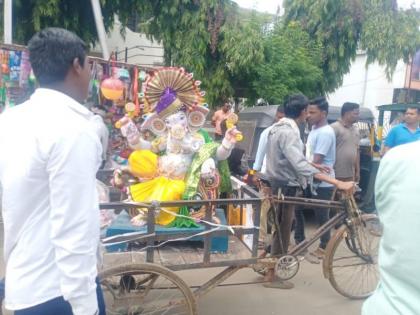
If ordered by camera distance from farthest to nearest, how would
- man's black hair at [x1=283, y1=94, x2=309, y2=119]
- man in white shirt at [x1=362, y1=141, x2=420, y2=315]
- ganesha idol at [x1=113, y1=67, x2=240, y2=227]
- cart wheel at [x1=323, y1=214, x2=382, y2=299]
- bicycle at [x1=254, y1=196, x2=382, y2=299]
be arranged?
man's black hair at [x1=283, y1=94, x2=309, y2=119] < cart wheel at [x1=323, y1=214, x2=382, y2=299] < bicycle at [x1=254, y1=196, x2=382, y2=299] < ganesha idol at [x1=113, y1=67, x2=240, y2=227] < man in white shirt at [x1=362, y1=141, x2=420, y2=315]

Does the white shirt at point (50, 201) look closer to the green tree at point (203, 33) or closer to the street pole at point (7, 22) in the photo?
the street pole at point (7, 22)

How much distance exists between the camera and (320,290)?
383cm

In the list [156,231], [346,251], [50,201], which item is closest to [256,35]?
[346,251]

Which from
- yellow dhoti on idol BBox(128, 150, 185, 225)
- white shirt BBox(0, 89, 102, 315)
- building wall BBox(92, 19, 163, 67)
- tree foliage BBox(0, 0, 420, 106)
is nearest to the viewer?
white shirt BBox(0, 89, 102, 315)

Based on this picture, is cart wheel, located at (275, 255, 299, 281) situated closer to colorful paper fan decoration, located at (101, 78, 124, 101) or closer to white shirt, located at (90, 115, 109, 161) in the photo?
white shirt, located at (90, 115, 109, 161)

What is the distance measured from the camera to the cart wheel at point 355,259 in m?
3.39

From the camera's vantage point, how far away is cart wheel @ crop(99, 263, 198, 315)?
2561mm

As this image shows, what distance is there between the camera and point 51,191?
132cm

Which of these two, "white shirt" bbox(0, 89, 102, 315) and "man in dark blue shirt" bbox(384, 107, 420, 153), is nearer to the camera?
"white shirt" bbox(0, 89, 102, 315)

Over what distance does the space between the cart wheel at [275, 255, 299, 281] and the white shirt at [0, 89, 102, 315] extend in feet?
6.53

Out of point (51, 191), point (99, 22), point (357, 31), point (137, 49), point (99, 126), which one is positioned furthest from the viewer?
point (137, 49)

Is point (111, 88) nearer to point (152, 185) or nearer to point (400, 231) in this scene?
point (152, 185)

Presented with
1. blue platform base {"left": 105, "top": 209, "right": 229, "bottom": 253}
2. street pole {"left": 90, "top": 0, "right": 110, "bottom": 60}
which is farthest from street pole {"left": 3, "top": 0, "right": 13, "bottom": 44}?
blue platform base {"left": 105, "top": 209, "right": 229, "bottom": 253}

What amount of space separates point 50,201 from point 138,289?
1709 millimetres
